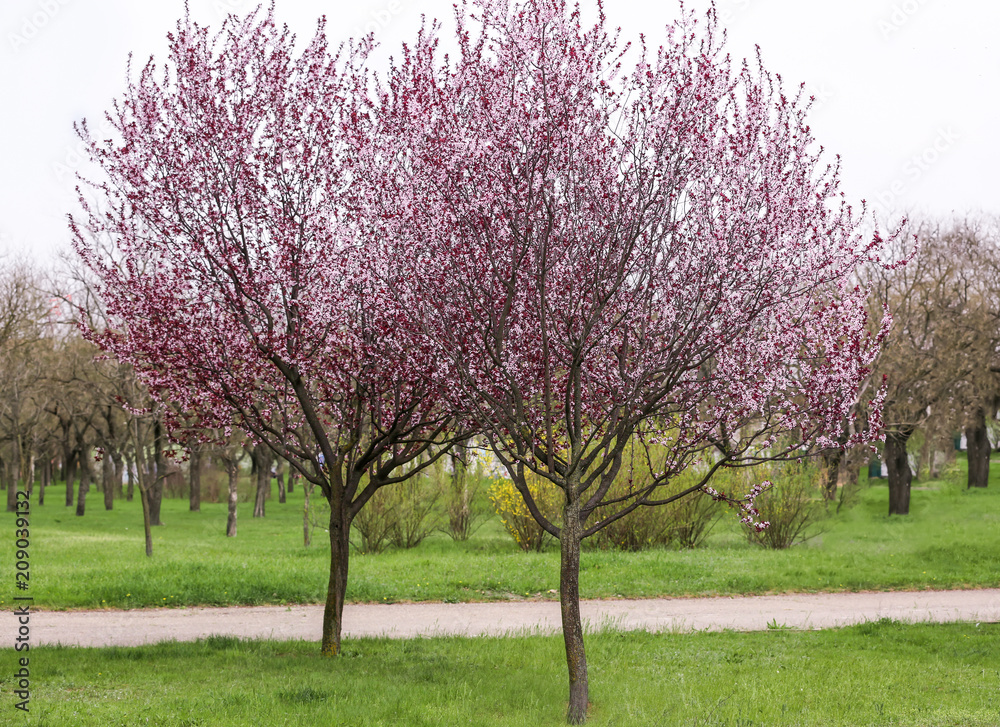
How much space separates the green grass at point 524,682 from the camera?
6.11 m

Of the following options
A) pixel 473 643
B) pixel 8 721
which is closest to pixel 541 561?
pixel 473 643

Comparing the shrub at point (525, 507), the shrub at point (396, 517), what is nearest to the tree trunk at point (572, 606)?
the shrub at point (525, 507)

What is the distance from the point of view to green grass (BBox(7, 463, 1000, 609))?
1223cm

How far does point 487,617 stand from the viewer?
1091 centimetres

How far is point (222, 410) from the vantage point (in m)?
8.35

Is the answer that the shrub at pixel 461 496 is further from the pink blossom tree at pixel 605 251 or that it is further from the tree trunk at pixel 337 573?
the pink blossom tree at pixel 605 251

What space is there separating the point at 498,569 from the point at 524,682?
7.22m

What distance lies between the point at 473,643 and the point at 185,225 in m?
4.87

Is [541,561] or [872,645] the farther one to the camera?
[541,561]

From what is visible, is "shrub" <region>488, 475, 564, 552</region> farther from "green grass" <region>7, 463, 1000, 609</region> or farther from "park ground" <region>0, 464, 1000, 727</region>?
"park ground" <region>0, 464, 1000, 727</region>

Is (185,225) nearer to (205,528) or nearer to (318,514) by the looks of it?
(318,514)

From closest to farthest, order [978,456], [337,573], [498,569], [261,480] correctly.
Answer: [337,573] < [498,569] < [261,480] < [978,456]

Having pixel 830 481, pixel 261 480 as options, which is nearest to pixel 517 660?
pixel 830 481

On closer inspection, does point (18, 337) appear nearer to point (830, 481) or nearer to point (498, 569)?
point (498, 569)
